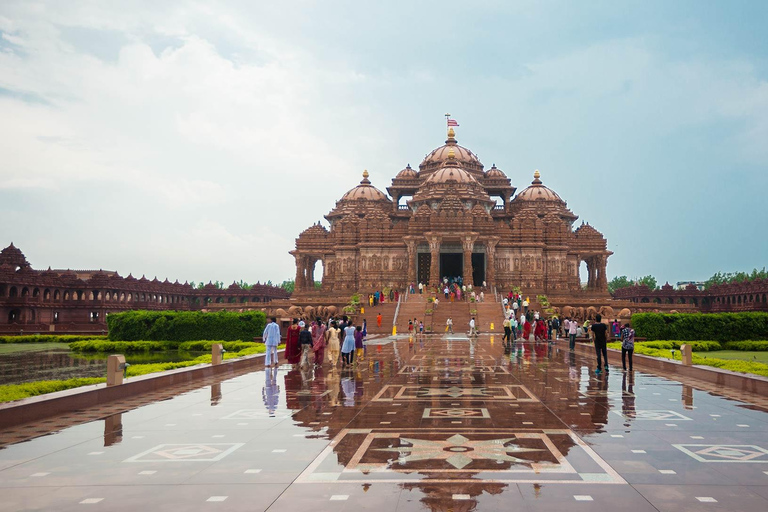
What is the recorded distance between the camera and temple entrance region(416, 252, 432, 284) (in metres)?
63.5

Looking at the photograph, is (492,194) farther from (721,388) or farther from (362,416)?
(362,416)

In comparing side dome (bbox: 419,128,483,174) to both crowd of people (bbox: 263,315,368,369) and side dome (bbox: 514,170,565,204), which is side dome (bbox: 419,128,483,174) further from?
crowd of people (bbox: 263,315,368,369)

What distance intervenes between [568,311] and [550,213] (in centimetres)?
2966

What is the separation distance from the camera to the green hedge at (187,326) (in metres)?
38.5

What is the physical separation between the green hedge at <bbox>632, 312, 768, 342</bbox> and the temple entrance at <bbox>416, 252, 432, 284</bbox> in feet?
97.7

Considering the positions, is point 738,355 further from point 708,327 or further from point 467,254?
point 467,254

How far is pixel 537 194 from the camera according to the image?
78.4m

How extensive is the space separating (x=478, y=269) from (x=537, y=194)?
15.4 metres

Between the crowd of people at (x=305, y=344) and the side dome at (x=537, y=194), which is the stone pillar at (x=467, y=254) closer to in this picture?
the side dome at (x=537, y=194)

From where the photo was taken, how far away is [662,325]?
116 ft

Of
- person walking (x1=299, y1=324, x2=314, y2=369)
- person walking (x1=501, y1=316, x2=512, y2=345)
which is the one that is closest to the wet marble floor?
person walking (x1=299, y1=324, x2=314, y2=369)

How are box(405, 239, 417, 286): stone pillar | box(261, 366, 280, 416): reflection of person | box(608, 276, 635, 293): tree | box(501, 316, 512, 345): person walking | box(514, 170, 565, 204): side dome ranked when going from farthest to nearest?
box(608, 276, 635, 293): tree → box(514, 170, 565, 204): side dome → box(405, 239, 417, 286): stone pillar → box(501, 316, 512, 345): person walking → box(261, 366, 280, 416): reflection of person

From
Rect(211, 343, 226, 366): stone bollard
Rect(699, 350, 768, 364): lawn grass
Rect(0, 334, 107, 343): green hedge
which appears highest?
Rect(211, 343, 226, 366): stone bollard

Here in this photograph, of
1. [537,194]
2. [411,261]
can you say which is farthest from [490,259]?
[537,194]
